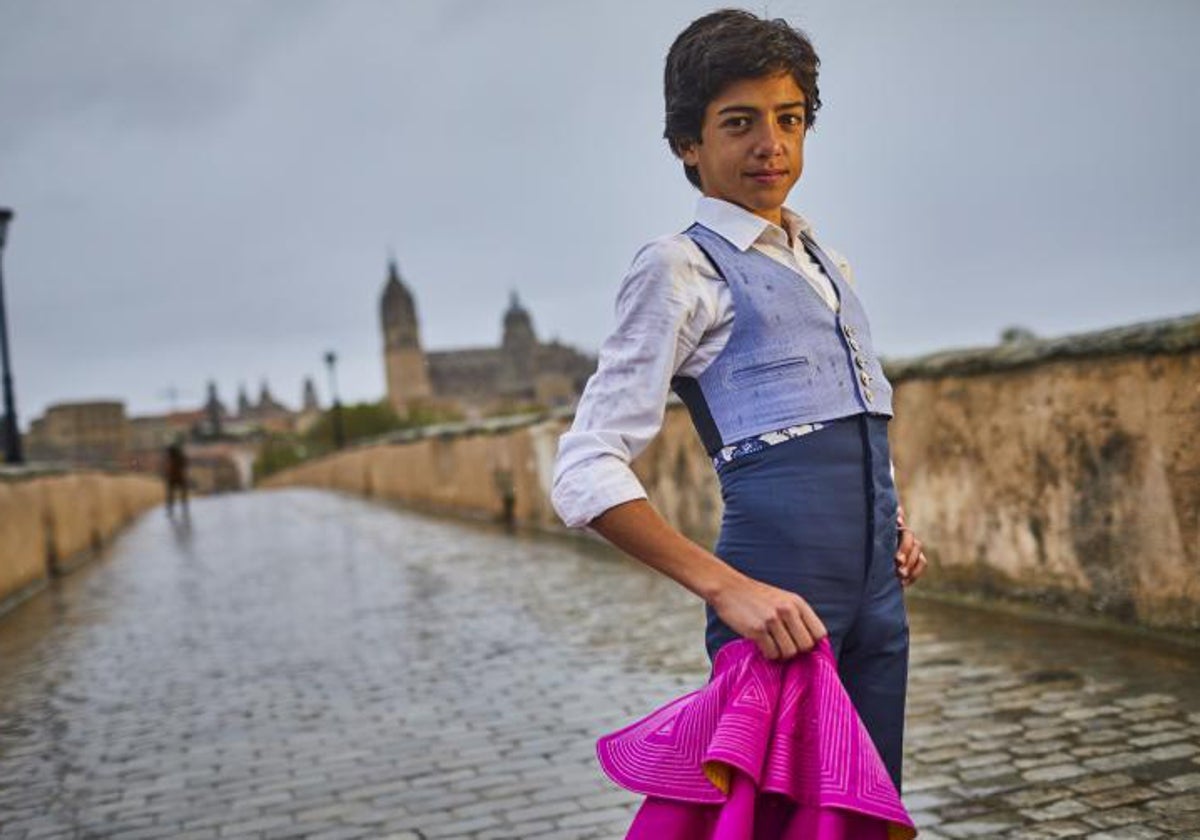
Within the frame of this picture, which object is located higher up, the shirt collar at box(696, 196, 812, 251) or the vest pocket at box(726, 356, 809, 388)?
the shirt collar at box(696, 196, 812, 251)

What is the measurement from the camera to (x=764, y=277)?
6.46 ft

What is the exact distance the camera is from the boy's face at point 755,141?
78.6 inches

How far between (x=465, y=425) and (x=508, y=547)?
5.87m

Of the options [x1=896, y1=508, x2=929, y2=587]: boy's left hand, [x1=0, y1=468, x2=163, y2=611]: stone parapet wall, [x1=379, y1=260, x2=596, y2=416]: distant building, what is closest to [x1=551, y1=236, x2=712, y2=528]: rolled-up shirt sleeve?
[x1=896, y1=508, x2=929, y2=587]: boy's left hand

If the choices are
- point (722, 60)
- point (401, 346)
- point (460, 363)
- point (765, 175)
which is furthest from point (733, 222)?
point (460, 363)

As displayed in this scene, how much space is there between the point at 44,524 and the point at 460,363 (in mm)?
161564

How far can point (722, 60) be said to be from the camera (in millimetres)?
1975

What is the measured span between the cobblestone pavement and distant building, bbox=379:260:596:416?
501ft

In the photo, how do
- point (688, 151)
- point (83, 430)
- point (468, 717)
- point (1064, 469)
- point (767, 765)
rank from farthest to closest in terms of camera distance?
point (83, 430) → point (1064, 469) → point (468, 717) → point (688, 151) → point (767, 765)

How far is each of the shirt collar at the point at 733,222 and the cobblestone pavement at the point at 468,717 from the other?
2.28m

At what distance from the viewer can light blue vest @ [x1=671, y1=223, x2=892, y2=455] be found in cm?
193

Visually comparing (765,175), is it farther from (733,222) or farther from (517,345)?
(517,345)

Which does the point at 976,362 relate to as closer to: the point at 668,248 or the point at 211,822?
the point at 211,822

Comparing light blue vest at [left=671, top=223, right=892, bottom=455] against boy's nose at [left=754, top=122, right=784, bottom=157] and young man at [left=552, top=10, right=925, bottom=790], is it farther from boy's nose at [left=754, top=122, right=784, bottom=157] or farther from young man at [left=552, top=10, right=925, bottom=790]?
boy's nose at [left=754, top=122, right=784, bottom=157]
